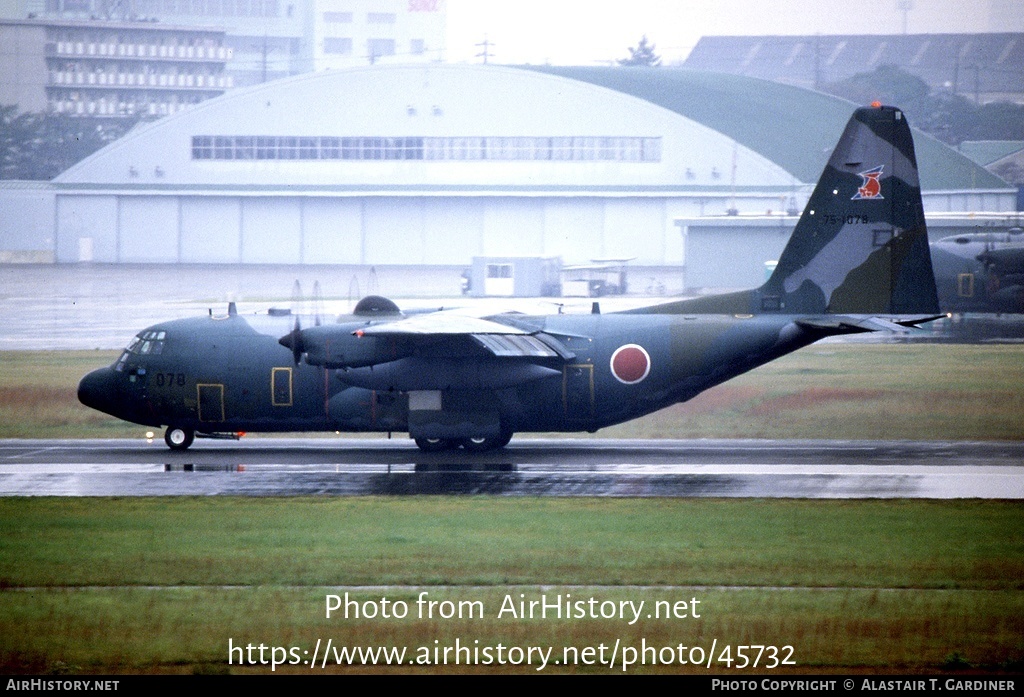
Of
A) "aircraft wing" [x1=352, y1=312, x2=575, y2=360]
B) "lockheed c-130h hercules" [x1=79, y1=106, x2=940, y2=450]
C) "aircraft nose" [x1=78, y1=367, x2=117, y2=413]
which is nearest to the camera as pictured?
"aircraft wing" [x1=352, y1=312, x2=575, y2=360]

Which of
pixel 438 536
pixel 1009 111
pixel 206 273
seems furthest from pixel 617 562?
pixel 1009 111

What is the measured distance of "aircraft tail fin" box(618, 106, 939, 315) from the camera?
29656 mm

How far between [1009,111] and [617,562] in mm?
125903

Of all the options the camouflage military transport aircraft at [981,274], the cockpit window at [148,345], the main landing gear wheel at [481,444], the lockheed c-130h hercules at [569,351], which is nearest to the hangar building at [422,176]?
the camouflage military transport aircraft at [981,274]

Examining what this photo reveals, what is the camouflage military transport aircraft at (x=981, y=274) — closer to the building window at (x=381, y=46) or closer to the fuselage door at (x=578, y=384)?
the fuselage door at (x=578, y=384)

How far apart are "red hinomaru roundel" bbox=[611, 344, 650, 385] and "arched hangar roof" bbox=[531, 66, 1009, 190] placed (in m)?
63.9

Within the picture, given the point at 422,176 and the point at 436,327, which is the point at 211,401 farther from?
the point at 422,176

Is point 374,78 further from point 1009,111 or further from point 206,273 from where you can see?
point 1009,111

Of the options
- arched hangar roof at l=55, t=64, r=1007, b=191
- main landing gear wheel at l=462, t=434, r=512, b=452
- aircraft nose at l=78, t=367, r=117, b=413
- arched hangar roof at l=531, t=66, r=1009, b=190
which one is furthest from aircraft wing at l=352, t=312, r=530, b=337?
arched hangar roof at l=531, t=66, r=1009, b=190

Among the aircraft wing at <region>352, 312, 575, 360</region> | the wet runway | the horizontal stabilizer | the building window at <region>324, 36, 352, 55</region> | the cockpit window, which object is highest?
the building window at <region>324, 36, 352, 55</region>

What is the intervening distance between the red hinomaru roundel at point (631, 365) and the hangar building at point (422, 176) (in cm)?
5767

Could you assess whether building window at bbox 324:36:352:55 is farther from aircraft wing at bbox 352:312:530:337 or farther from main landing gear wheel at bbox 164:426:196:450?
aircraft wing at bbox 352:312:530:337

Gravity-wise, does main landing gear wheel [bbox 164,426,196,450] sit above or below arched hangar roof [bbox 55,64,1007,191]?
below

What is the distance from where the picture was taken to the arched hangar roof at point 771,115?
3553 inches
